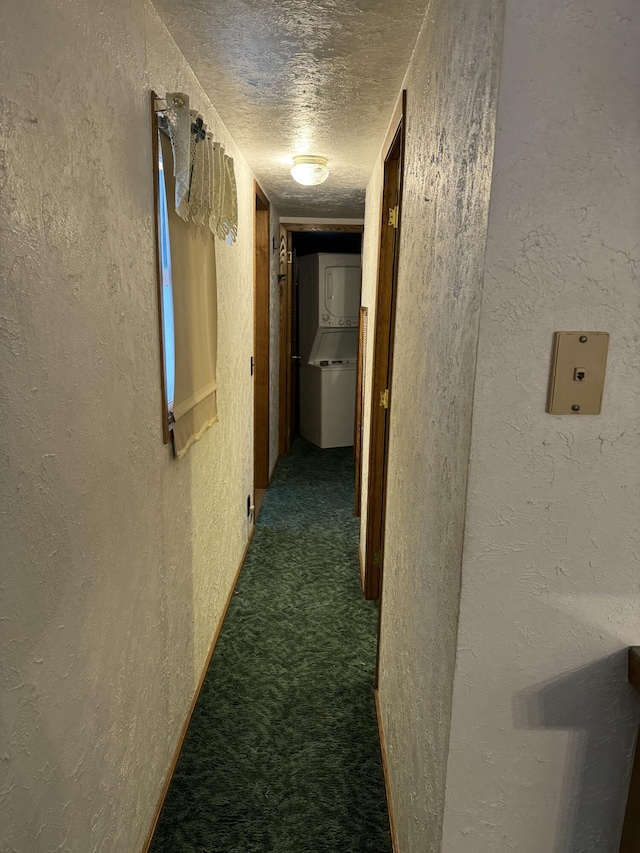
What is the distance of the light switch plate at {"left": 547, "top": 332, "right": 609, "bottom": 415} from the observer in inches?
33.3

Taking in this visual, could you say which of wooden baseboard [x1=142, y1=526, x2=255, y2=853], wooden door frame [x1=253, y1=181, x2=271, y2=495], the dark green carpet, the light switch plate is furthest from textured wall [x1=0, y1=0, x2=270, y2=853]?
wooden door frame [x1=253, y1=181, x2=271, y2=495]

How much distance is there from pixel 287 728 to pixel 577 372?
5.54 feet

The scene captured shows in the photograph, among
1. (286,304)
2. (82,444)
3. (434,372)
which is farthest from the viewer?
(286,304)

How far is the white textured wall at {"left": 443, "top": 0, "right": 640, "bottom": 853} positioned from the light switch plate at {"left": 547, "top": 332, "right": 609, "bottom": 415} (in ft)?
0.05

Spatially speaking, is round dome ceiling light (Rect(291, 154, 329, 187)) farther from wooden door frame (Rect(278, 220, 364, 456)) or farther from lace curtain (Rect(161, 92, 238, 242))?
wooden door frame (Rect(278, 220, 364, 456))

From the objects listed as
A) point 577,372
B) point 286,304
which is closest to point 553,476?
point 577,372

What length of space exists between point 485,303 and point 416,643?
837 mm

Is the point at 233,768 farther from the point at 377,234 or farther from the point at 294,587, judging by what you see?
the point at 377,234

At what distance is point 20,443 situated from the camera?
85cm

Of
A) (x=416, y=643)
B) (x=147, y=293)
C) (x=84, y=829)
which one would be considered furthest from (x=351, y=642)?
(x=147, y=293)

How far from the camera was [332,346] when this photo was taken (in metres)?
5.85

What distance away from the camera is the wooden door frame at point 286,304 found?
16.0ft

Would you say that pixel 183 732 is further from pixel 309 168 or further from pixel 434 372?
pixel 309 168

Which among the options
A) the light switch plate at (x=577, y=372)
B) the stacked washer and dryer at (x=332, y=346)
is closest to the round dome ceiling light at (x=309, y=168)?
the light switch plate at (x=577, y=372)
